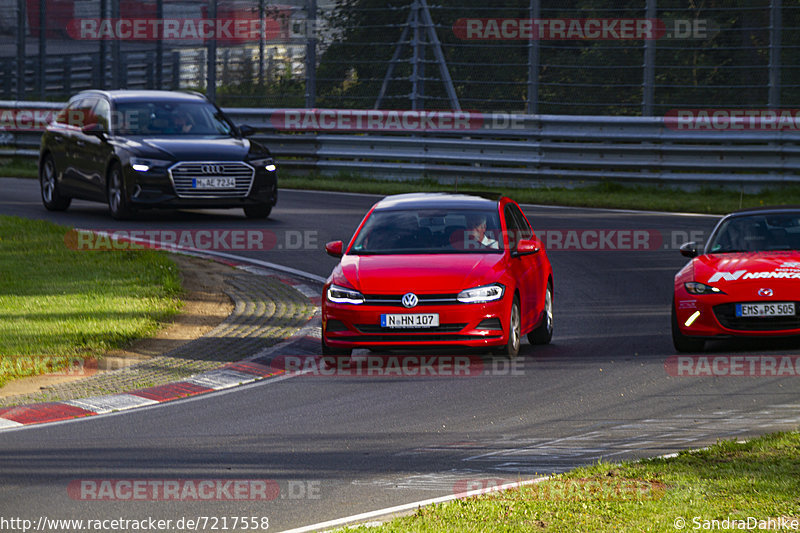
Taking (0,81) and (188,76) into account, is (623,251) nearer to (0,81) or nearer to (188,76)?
(188,76)

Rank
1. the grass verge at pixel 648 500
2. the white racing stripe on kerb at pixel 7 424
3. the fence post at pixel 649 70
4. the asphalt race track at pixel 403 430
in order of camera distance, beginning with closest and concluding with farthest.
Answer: the grass verge at pixel 648 500, the asphalt race track at pixel 403 430, the white racing stripe on kerb at pixel 7 424, the fence post at pixel 649 70

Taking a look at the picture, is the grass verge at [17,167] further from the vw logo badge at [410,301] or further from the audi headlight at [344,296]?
the vw logo badge at [410,301]

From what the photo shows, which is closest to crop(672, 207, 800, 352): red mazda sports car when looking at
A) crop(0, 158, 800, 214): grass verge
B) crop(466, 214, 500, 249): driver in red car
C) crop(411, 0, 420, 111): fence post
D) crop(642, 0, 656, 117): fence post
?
crop(466, 214, 500, 249): driver in red car

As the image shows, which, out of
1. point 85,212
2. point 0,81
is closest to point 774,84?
point 85,212

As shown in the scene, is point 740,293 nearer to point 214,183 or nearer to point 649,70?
point 214,183

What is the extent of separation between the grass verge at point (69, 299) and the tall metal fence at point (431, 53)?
1022 centimetres

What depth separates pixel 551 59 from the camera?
24.6 metres

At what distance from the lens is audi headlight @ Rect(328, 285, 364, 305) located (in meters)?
11.0

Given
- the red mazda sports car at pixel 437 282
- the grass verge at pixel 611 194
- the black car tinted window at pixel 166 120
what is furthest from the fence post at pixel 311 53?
the red mazda sports car at pixel 437 282

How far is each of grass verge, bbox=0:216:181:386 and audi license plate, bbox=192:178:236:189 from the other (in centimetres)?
223

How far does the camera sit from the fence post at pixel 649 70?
23594mm

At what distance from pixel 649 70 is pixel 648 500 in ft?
59.1

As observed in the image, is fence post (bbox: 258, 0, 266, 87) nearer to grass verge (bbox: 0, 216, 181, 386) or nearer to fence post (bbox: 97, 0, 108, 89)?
fence post (bbox: 97, 0, 108, 89)

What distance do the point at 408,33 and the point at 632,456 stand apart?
19502mm
